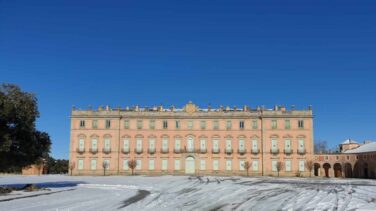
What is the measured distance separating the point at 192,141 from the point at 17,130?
150ft

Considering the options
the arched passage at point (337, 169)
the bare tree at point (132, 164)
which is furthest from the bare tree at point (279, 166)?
the bare tree at point (132, 164)

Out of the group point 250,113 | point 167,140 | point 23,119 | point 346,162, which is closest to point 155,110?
point 167,140

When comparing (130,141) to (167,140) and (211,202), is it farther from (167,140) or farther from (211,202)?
(211,202)

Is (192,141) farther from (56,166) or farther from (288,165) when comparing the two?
(56,166)

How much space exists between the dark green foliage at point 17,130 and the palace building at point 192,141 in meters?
41.9

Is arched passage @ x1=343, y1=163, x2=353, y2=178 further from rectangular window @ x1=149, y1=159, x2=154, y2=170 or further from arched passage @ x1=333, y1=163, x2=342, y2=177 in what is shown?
rectangular window @ x1=149, y1=159, x2=154, y2=170

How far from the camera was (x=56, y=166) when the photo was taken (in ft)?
302

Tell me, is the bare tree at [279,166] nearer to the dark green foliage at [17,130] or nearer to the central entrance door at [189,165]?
the central entrance door at [189,165]

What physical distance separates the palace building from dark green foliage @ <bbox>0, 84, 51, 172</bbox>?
41900 millimetres

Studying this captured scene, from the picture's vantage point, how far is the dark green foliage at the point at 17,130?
1150 inches

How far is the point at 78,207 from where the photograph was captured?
65.5ft

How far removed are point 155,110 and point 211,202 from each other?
173ft

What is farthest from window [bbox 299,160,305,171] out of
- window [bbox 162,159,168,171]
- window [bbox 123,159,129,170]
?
window [bbox 123,159,129,170]

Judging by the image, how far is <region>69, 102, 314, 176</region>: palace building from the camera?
7306 centimetres
